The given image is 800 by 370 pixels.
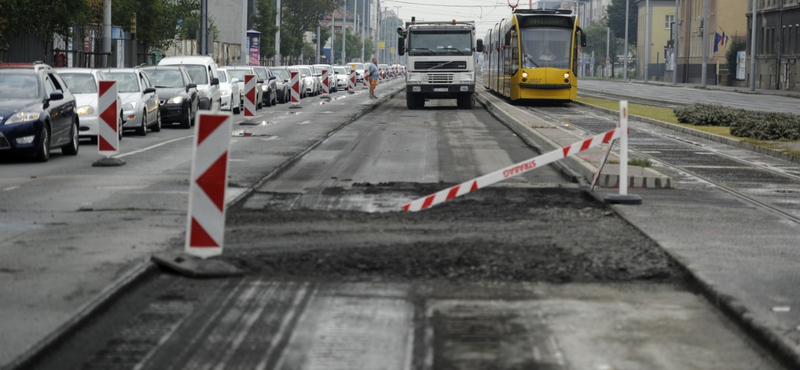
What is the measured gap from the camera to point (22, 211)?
12477 millimetres

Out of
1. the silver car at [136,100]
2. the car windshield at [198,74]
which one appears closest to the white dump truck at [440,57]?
the car windshield at [198,74]

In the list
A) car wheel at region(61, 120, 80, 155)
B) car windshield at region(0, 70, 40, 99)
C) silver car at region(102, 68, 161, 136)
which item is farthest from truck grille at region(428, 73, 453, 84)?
car windshield at region(0, 70, 40, 99)

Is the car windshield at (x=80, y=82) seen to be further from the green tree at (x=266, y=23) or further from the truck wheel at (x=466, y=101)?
the green tree at (x=266, y=23)

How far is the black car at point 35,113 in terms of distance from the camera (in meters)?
18.8

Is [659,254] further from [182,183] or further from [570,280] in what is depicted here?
[182,183]

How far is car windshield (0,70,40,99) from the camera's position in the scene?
64.9ft

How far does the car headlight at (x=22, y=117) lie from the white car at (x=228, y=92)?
1774 centimetres

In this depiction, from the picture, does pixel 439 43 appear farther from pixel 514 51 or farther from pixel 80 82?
pixel 80 82

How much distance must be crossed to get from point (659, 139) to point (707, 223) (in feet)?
53.7

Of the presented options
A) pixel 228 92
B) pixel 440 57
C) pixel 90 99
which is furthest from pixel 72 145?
pixel 440 57

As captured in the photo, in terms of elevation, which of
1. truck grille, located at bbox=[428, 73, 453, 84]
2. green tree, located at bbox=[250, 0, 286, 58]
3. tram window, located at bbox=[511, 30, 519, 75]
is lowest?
truck grille, located at bbox=[428, 73, 453, 84]

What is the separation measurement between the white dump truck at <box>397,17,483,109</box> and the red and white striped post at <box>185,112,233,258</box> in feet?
106

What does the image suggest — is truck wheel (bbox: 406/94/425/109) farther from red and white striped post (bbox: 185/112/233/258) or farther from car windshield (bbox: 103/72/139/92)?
red and white striped post (bbox: 185/112/233/258)

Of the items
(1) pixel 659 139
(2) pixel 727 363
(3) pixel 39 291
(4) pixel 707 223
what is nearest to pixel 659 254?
(4) pixel 707 223
